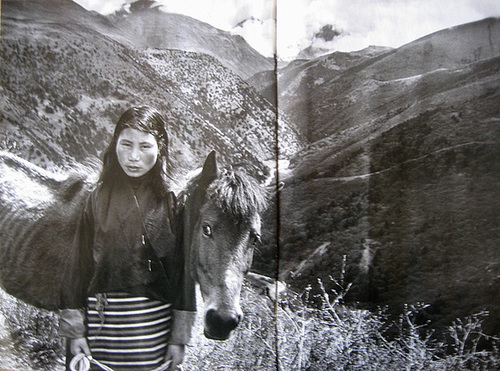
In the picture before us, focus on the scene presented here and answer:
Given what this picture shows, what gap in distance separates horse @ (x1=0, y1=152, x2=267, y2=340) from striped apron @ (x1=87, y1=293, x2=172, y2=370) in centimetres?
31

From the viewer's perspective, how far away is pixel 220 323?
3.80 metres

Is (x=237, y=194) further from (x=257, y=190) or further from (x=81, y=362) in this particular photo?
(x=81, y=362)

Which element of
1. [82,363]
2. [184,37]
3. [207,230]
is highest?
[184,37]

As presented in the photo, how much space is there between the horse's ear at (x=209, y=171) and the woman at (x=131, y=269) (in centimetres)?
27

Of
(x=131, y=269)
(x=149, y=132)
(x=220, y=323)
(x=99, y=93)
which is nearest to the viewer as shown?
(x=220, y=323)

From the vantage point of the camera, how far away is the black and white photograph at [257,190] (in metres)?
3.77

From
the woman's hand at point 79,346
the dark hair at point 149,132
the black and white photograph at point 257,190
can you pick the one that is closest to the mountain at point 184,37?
the black and white photograph at point 257,190

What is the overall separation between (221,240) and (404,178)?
1335mm

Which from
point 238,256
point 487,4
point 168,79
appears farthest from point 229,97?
point 487,4

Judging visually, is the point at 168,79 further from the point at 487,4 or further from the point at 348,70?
the point at 487,4

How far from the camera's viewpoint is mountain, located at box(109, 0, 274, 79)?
425 cm

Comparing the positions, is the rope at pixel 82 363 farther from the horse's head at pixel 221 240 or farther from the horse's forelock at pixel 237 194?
the horse's forelock at pixel 237 194

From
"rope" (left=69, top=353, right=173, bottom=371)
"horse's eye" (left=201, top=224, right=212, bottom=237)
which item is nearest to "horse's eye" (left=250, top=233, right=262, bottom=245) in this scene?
"horse's eye" (left=201, top=224, right=212, bottom=237)

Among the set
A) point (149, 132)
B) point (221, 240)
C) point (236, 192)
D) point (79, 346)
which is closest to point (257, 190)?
point (236, 192)
